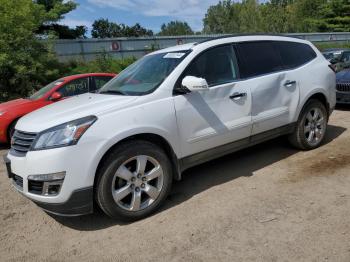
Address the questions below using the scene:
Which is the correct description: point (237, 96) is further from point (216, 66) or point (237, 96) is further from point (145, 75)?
Result: point (145, 75)

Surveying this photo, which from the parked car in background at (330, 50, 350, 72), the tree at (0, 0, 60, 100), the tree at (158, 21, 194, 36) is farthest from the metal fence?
the tree at (158, 21, 194, 36)

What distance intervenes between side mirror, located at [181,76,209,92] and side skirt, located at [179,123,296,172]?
2.61ft

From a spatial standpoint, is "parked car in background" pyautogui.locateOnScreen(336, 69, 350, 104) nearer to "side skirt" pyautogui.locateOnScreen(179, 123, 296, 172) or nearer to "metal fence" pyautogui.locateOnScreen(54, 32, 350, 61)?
"side skirt" pyautogui.locateOnScreen(179, 123, 296, 172)

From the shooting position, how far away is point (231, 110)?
4559 millimetres

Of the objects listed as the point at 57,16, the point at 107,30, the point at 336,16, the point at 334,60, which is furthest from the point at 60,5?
the point at 107,30

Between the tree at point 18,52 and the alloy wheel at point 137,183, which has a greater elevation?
the tree at point 18,52

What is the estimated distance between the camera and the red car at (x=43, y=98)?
24.8 feet

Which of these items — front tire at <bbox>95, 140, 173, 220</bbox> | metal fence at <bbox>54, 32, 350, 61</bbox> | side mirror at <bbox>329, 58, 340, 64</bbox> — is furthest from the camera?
metal fence at <bbox>54, 32, 350, 61</bbox>

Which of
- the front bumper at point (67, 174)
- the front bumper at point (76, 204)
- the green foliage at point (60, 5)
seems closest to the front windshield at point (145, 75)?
the front bumper at point (67, 174)

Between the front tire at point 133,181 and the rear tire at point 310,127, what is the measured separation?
8.08 ft

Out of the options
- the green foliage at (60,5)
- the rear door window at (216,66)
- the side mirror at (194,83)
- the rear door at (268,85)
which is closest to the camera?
the side mirror at (194,83)

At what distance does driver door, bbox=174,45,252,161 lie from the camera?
4.19m

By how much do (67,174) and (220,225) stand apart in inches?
60.1

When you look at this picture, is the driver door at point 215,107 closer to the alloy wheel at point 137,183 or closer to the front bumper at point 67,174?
the alloy wheel at point 137,183
